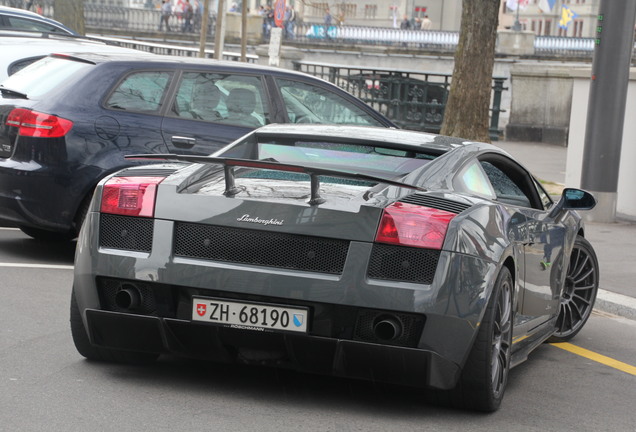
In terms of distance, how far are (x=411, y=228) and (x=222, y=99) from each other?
5.11 m

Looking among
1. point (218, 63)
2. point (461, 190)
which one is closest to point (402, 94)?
point (218, 63)

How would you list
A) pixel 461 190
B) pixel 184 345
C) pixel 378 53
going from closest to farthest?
pixel 184 345 < pixel 461 190 < pixel 378 53

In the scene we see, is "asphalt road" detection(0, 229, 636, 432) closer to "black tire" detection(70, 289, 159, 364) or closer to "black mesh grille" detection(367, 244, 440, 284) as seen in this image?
"black tire" detection(70, 289, 159, 364)

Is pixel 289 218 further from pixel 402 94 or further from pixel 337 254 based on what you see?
pixel 402 94

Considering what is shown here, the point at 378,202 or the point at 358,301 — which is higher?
the point at 378,202

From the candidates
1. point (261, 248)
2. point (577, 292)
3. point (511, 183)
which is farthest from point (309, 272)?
point (577, 292)

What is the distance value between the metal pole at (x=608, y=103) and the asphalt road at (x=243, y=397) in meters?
6.70

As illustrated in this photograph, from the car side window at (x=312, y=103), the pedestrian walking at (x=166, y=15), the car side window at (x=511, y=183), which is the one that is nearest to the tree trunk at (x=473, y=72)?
the car side window at (x=312, y=103)

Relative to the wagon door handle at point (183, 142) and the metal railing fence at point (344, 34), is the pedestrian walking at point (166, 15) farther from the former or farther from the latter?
the wagon door handle at point (183, 142)

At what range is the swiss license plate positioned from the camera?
17.1 feet

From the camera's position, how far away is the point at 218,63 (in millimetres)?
10102

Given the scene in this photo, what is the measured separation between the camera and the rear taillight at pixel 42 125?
9031 mm

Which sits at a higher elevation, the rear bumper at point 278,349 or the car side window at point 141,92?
the car side window at point 141,92

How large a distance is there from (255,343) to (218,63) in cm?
513
